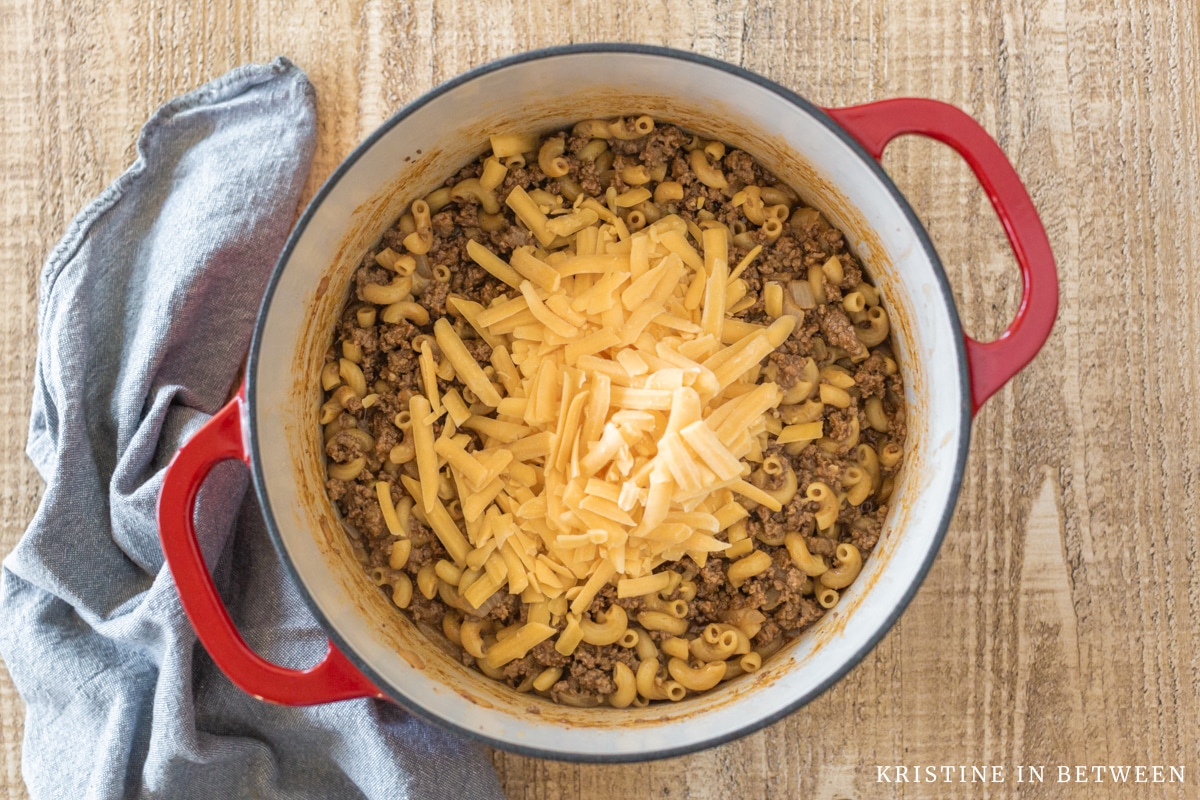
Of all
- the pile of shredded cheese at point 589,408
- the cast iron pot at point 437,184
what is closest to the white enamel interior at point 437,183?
the cast iron pot at point 437,184

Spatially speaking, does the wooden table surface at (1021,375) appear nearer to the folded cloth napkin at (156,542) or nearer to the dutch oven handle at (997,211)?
the folded cloth napkin at (156,542)

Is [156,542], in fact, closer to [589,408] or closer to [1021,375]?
[589,408]

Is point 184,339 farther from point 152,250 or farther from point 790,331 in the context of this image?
point 790,331

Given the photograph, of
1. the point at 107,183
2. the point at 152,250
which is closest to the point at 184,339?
the point at 152,250

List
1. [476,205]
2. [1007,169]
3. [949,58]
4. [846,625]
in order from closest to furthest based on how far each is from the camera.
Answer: [1007,169], [846,625], [476,205], [949,58]

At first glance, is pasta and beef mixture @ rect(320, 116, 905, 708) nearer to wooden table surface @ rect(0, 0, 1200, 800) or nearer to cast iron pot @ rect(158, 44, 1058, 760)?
cast iron pot @ rect(158, 44, 1058, 760)

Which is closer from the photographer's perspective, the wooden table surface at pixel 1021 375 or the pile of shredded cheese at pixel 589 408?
the pile of shredded cheese at pixel 589 408
